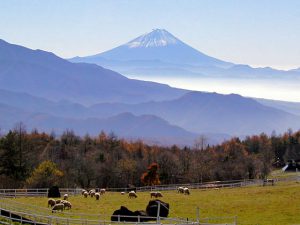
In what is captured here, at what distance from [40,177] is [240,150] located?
77230mm

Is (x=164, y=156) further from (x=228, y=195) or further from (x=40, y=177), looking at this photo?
(x=228, y=195)

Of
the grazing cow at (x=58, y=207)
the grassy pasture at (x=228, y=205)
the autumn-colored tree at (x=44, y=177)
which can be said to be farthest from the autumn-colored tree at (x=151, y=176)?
the grazing cow at (x=58, y=207)

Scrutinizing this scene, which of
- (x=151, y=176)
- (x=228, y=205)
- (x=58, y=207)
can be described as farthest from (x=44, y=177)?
(x=228, y=205)

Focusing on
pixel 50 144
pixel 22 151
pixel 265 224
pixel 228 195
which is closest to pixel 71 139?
pixel 50 144

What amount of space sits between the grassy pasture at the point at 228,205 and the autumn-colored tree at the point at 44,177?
69.4 ft

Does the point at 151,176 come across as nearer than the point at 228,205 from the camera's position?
No

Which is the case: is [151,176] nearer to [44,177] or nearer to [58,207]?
[44,177]

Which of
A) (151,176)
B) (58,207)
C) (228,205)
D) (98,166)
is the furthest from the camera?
(98,166)

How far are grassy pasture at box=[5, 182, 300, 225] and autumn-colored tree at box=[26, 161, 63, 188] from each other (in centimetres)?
2114

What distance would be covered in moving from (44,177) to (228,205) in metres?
37.4

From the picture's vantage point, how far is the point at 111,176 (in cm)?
11175

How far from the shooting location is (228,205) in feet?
185

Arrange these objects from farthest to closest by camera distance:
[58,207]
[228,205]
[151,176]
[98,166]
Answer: [98,166]
[151,176]
[228,205]
[58,207]

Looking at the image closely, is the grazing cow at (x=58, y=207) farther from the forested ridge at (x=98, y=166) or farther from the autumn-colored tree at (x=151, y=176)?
the autumn-colored tree at (x=151, y=176)
